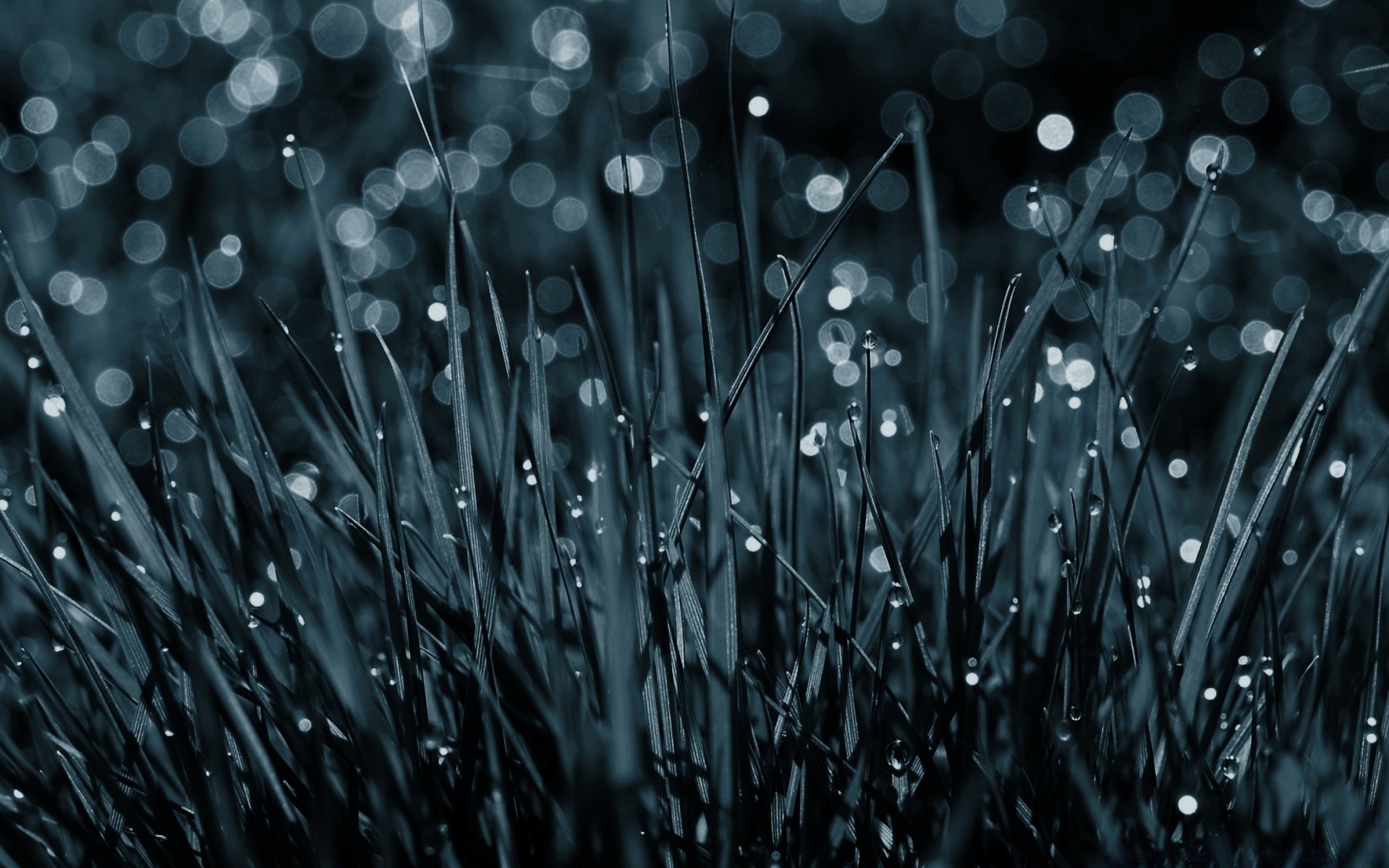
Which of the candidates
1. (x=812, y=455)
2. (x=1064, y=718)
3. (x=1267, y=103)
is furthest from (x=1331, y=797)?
(x=1267, y=103)

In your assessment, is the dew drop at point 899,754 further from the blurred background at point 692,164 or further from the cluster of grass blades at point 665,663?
the blurred background at point 692,164

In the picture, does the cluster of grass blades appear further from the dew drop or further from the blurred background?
the blurred background

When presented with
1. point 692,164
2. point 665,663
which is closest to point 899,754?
point 665,663

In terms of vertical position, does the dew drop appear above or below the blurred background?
below

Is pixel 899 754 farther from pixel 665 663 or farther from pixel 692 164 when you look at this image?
pixel 692 164

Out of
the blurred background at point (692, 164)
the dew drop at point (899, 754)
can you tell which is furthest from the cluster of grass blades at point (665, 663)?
the blurred background at point (692, 164)

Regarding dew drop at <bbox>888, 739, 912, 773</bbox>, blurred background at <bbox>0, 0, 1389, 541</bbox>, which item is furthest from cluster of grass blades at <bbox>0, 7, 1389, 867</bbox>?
blurred background at <bbox>0, 0, 1389, 541</bbox>

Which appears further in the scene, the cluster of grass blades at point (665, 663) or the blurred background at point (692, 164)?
the blurred background at point (692, 164)
